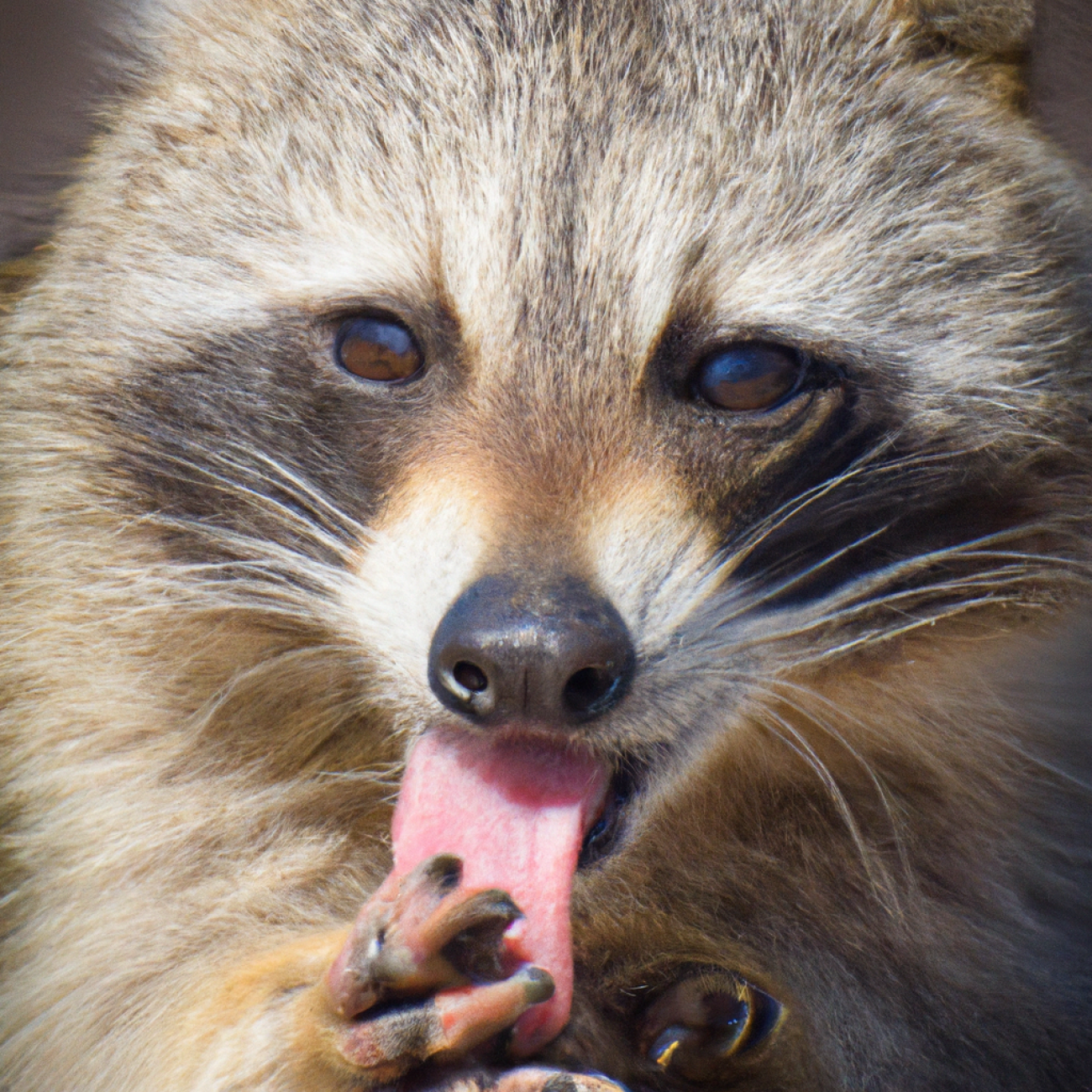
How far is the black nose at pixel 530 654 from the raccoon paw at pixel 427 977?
0.52 feet

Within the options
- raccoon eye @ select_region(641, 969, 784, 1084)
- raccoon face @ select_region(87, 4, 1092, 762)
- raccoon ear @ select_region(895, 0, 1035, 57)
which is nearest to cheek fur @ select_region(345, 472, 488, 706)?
raccoon face @ select_region(87, 4, 1092, 762)

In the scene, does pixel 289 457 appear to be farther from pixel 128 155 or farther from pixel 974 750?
pixel 974 750

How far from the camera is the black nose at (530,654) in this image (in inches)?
46.9

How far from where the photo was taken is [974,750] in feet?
5.37

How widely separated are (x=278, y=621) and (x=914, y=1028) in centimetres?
89

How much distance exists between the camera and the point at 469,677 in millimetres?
1244

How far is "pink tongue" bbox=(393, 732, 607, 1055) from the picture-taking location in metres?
1.24

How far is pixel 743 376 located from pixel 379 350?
Result: 16.0 inches

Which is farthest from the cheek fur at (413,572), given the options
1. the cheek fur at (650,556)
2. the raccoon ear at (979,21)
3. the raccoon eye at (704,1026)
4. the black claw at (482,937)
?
the raccoon ear at (979,21)

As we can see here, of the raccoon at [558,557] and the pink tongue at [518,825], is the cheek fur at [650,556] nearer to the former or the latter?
the raccoon at [558,557]

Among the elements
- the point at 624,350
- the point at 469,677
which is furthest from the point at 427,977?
the point at 624,350

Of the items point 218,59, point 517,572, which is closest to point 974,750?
point 517,572

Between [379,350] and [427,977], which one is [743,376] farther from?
[427,977]

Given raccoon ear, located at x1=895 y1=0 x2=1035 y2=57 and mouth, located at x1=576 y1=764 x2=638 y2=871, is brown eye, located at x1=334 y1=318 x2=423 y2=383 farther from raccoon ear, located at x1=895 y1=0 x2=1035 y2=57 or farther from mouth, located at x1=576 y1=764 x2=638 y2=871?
raccoon ear, located at x1=895 y1=0 x2=1035 y2=57
